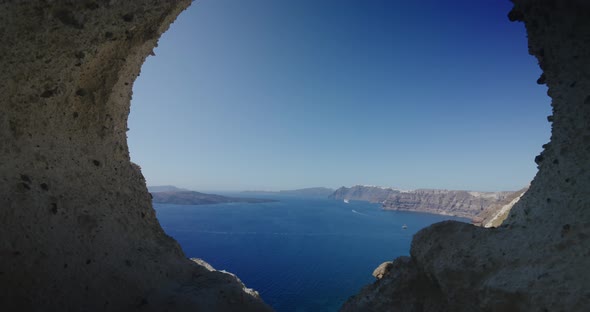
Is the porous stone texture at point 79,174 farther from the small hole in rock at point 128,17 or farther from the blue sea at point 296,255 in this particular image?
the blue sea at point 296,255

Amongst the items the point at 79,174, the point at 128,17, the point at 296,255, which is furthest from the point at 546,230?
the point at 296,255

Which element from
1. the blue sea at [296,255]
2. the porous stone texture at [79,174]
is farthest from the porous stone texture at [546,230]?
the blue sea at [296,255]

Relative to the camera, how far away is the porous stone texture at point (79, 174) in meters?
A: 5.29

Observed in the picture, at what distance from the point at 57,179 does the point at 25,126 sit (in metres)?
1.36

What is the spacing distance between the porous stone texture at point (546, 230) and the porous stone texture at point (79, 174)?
5.56 meters

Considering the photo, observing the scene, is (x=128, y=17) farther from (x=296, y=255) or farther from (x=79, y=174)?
(x=296, y=255)

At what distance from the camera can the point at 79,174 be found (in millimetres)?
6895

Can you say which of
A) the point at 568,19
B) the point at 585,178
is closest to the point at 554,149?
the point at 585,178

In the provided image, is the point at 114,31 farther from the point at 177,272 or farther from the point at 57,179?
the point at 177,272

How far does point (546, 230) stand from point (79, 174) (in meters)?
11.1

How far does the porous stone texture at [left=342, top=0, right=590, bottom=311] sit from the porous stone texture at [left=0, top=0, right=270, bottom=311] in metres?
5.56

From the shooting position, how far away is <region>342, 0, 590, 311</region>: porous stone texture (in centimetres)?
468

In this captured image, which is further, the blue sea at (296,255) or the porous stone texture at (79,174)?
the blue sea at (296,255)

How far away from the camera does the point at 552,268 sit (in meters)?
4.77
